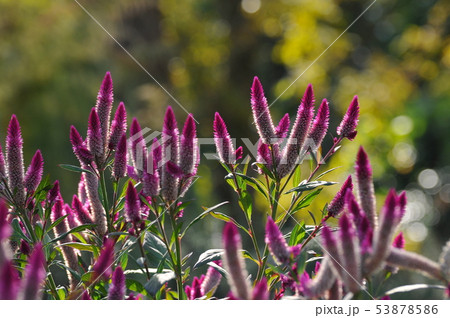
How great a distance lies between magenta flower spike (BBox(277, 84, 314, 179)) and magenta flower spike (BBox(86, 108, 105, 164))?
43 centimetres

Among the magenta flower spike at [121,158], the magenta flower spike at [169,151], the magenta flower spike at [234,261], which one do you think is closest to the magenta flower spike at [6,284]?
the magenta flower spike at [234,261]

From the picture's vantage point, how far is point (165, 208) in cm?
132

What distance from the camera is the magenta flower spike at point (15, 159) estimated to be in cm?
131

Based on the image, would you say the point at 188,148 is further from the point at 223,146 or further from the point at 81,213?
the point at 81,213

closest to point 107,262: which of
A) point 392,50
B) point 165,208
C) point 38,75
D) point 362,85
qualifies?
point 165,208

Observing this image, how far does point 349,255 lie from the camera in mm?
859

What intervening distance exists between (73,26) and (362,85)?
7562 mm

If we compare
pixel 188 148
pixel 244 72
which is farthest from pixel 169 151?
pixel 244 72

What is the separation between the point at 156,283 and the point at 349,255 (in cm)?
47

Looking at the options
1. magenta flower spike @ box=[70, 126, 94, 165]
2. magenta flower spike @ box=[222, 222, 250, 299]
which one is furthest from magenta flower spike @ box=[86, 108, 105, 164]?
magenta flower spike @ box=[222, 222, 250, 299]

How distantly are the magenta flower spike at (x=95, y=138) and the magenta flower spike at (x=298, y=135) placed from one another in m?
0.43

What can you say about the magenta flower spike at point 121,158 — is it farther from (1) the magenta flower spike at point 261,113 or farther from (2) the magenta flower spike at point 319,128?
(2) the magenta flower spike at point 319,128
